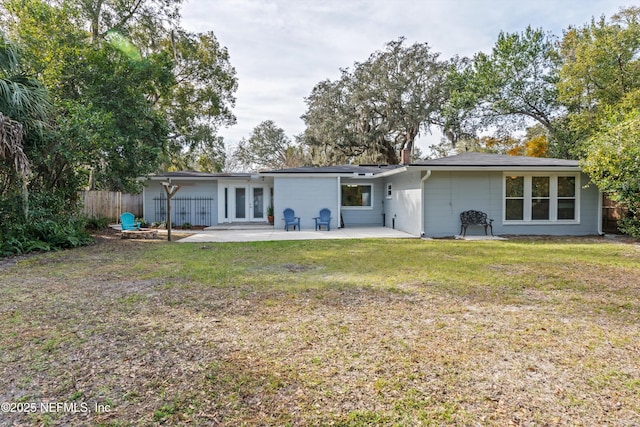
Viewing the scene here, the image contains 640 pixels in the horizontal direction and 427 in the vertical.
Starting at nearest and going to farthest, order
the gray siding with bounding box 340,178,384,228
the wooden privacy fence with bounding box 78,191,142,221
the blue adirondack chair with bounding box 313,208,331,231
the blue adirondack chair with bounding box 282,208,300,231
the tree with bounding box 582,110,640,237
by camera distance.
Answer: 1. the tree with bounding box 582,110,640,237
2. the wooden privacy fence with bounding box 78,191,142,221
3. the blue adirondack chair with bounding box 282,208,300,231
4. the blue adirondack chair with bounding box 313,208,331,231
5. the gray siding with bounding box 340,178,384,228

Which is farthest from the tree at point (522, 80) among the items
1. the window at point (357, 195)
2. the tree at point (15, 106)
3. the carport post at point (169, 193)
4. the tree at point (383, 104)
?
the tree at point (15, 106)

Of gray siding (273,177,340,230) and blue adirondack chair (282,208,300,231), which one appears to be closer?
blue adirondack chair (282,208,300,231)

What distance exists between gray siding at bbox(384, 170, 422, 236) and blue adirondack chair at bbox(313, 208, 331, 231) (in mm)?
2625

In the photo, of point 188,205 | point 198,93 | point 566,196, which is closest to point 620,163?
point 566,196

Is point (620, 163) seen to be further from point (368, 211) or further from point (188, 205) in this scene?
point (188, 205)

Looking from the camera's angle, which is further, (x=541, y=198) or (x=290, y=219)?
(x=290, y=219)

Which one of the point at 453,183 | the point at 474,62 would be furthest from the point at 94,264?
the point at 474,62

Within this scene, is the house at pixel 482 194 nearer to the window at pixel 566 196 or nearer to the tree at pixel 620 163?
the window at pixel 566 196

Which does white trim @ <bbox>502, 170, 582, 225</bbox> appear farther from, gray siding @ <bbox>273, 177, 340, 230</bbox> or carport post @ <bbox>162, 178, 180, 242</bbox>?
carport post @ <bbox>162, 178, 180, 242</bbox>

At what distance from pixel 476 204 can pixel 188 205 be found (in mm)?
11819

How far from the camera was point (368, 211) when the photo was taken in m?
15.8

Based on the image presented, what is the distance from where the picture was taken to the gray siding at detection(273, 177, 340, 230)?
1396 centimetres

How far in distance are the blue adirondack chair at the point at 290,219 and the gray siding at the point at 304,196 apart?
16cm

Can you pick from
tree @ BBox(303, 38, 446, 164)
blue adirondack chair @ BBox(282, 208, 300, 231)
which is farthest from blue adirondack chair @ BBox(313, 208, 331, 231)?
tree @ BBox(303, 38, 446, 164)
